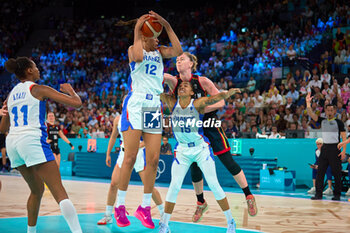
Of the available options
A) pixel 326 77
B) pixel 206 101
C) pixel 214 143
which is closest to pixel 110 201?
pixel 214 143

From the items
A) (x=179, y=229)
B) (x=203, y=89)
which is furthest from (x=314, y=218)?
(x=203, y=89)

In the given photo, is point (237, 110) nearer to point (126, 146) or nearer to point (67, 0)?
point (126, 146)

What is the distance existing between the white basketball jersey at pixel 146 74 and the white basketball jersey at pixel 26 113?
1265 millimetres

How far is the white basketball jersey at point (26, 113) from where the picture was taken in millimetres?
4715

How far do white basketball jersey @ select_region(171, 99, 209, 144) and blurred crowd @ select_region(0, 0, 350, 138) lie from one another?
7932 mm

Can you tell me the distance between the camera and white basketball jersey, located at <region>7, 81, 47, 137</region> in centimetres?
471

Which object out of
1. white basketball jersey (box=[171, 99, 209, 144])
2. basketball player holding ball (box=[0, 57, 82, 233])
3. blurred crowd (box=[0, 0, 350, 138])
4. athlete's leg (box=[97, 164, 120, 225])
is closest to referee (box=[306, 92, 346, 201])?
blurred crowd (box=[0, 0, 350, 138])

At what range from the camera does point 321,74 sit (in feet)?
51.2

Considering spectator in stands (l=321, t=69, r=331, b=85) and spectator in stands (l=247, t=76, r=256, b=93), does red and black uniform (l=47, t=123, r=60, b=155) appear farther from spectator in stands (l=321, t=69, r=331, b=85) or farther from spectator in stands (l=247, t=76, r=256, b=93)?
spectator in stands (l=321, t=69, r=331, b=85)

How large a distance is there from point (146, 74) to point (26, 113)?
157 cm

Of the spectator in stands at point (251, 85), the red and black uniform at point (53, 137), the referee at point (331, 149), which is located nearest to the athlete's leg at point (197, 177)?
the referee at point (331, 149)

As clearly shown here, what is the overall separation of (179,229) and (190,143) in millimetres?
1400

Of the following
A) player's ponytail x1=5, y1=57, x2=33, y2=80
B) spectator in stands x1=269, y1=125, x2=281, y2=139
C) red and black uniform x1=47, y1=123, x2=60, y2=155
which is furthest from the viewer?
spectator in stands x1=269, y1=125, x2=281, y2=139

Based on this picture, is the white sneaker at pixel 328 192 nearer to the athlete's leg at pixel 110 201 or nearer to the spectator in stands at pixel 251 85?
the spectator in stands at pixel 251 85
